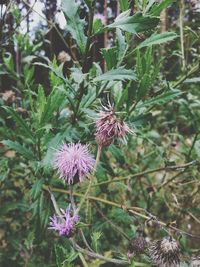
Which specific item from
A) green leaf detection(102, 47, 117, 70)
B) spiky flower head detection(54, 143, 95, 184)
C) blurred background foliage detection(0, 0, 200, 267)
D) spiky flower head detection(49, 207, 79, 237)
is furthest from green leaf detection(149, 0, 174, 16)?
spiky flower head detection(49, 207, 79, 237)

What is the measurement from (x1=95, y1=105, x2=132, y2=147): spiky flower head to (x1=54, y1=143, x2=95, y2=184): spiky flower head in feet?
0.23

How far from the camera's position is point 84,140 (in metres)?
1.48

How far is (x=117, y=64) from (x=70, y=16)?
0.64 ft

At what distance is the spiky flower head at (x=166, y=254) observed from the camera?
3.82ft

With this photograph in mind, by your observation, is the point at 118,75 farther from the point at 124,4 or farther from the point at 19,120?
the point at 19,120

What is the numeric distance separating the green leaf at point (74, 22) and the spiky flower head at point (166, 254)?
1.91 feet

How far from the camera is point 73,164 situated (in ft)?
3.83

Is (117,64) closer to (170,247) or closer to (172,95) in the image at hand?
(172,95)

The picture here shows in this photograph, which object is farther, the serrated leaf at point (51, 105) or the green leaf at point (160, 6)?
the serrated leaf at point (51, 105)

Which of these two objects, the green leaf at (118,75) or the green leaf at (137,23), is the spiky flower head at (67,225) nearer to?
the green leaf at (118,75)

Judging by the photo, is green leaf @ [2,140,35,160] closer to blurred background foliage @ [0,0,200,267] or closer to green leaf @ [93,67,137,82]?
blurred background foliage @ [0,0,200,267]

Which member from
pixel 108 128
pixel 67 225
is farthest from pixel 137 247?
pixel 108 128

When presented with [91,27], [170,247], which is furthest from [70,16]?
[170,247]

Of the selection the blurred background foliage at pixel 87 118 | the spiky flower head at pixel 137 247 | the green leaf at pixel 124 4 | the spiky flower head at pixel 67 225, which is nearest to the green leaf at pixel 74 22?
the blurred background foliage at pixel 87 118
